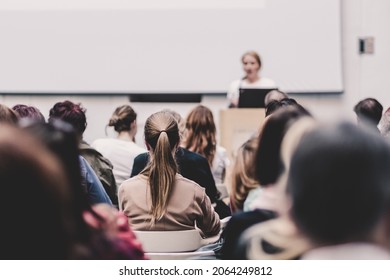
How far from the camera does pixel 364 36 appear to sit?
814cm

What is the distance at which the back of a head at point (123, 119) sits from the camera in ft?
16.5

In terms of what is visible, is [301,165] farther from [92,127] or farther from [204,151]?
[92,127]

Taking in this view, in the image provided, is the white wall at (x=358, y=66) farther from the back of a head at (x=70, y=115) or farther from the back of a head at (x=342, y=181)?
the back of a head at (x=342, y=181)

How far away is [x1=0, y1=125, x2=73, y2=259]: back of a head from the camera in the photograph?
1.30 metres

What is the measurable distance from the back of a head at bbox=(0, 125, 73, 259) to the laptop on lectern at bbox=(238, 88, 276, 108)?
4.61m

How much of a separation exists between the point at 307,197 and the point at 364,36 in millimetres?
7021

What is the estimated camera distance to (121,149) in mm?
4867

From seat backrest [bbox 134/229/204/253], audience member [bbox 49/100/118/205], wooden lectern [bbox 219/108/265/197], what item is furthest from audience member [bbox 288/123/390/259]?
wooden lectern [bbox 219/108/265/197]

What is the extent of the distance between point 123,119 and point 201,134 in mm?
520

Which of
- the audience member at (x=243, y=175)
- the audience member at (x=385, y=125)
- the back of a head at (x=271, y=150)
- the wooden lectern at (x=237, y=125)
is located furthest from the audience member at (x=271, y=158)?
the wooden lectern at (x=237, y=125)

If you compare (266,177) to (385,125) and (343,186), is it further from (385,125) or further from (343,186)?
(385,125)

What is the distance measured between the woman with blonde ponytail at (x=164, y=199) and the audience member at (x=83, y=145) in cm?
61

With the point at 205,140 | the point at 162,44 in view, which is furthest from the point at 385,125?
the point at 162,44

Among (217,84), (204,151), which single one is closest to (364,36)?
(217,84)
